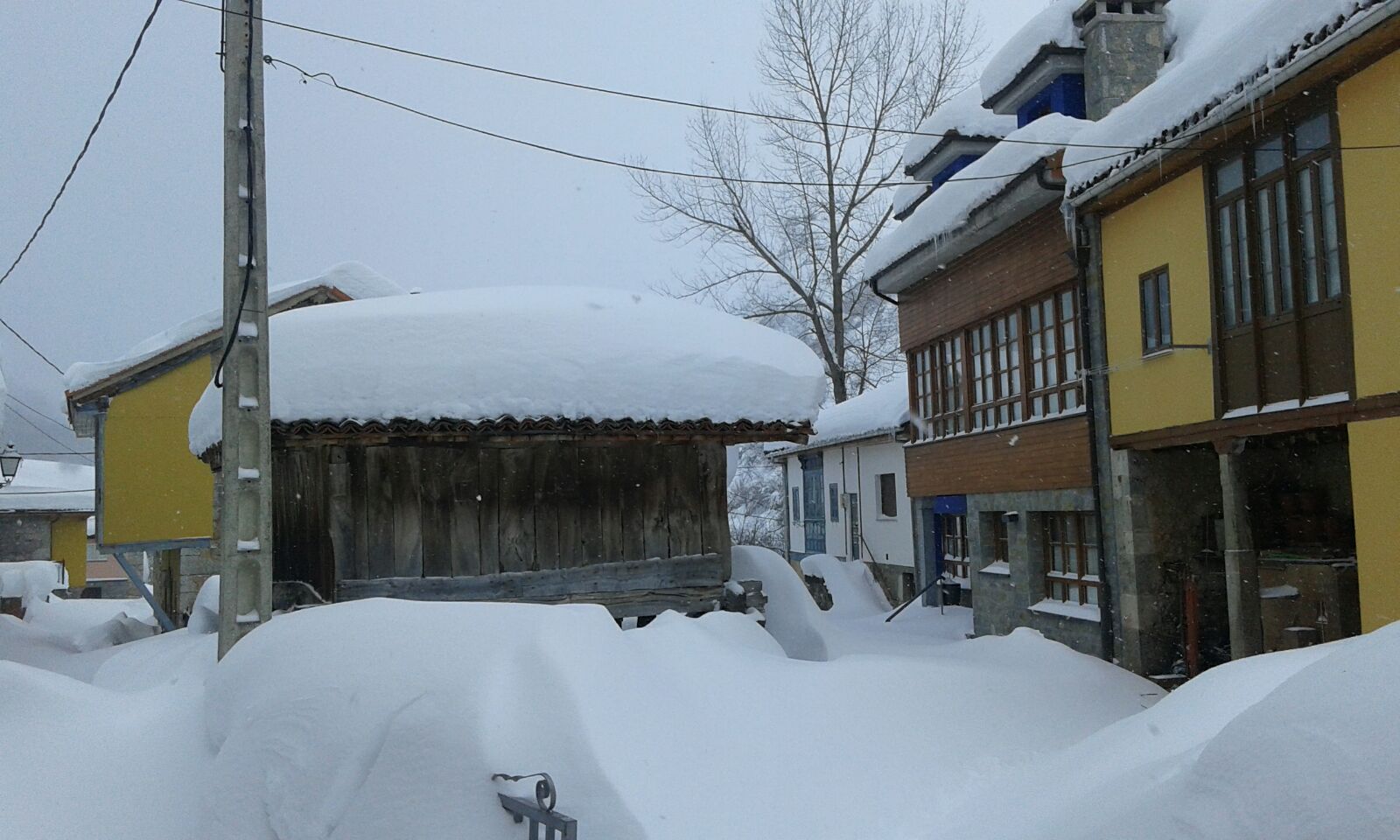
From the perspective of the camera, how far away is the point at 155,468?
1831 centimetres

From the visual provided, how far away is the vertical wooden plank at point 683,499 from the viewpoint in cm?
1003

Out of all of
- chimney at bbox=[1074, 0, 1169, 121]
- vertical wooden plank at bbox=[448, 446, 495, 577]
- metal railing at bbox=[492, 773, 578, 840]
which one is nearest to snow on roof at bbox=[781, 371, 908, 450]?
chimney at bbox=[1074, 0, 1169, 121]

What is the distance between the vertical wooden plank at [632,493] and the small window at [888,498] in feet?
42.4

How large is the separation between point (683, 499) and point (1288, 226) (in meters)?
5.66

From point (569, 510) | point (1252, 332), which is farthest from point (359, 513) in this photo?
point (1252, 332)

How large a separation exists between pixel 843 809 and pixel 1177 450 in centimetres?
734

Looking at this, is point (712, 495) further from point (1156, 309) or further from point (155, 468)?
point (155, 468)

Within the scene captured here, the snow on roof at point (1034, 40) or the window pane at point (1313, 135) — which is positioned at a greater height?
the snow on roof at point (1034, 40)

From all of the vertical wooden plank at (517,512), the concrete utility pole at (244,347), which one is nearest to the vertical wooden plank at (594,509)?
the vertical wooden plank at (517,512)

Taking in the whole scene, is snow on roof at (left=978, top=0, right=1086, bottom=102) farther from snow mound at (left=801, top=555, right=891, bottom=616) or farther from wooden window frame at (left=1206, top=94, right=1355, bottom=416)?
snow mound at (left=801, top=555, right=891, bottom=616)

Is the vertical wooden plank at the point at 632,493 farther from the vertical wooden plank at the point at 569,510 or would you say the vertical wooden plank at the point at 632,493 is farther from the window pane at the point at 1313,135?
the window pane at the point at 1313,135

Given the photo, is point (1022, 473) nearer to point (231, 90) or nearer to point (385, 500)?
point (385, 500)

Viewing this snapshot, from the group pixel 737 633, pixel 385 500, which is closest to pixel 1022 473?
pixel 737 633

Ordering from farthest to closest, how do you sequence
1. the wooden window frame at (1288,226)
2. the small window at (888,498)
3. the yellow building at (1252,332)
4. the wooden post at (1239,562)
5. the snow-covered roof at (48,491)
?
the snow-covered roof at (48,491) < the small window at (888,498) < the wooden post at (1239,562) < the wooden window frame at (1288,226) < the yellow building at (1252,332)
